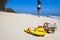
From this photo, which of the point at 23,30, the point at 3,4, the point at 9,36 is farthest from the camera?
the point at 3,4

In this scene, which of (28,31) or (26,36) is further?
(28,31)

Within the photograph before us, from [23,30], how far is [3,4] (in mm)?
15444

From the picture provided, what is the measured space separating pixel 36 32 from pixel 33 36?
0.87ft

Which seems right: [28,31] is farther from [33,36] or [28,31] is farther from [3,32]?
[3,32]

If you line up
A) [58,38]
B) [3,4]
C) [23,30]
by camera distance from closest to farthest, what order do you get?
[58,38]
[23,30]
[3,4]

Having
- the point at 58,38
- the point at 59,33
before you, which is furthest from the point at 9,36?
the point at 59,33

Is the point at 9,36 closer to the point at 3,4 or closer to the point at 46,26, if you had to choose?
the point at 46,26

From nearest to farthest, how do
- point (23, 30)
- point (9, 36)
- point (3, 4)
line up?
point (9, 36) < point (23, 30) < point (3, 4)

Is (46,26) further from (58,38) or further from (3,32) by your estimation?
(3,32)

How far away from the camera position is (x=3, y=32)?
894 cm

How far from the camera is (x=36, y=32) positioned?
9.10 metres

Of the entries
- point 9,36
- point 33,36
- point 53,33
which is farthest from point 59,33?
point 9,36

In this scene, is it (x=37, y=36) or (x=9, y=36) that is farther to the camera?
(x=37, y=36)

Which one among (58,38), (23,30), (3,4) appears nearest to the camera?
(58,38)
